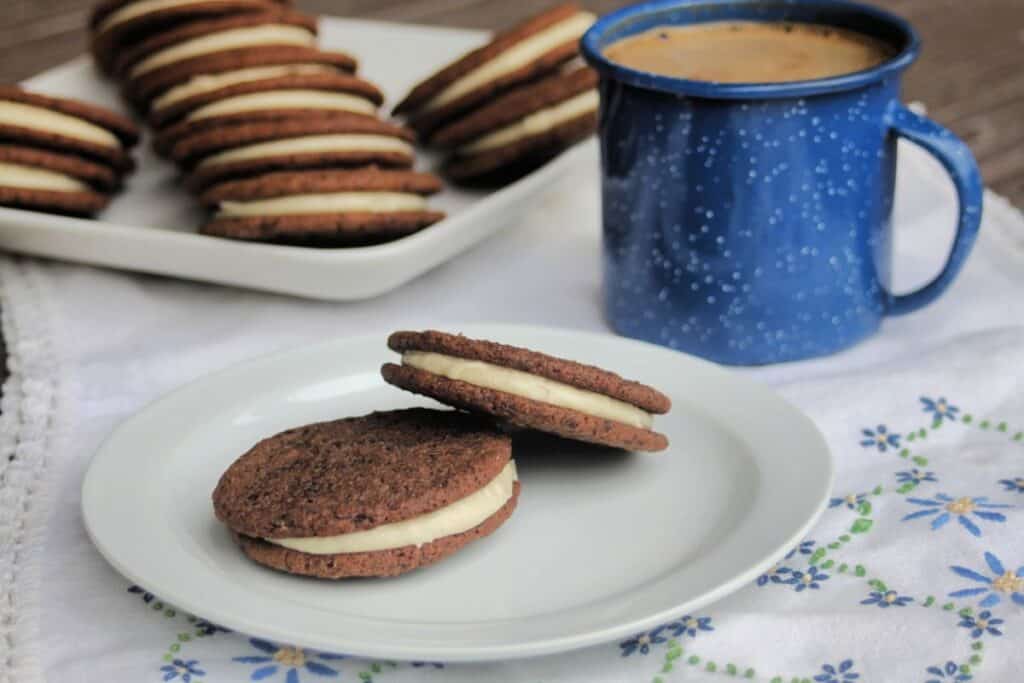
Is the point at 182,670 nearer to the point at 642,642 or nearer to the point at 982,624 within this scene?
the point at 642,642

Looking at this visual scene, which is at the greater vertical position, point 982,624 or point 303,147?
point 303,147

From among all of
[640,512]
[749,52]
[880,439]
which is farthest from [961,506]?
[749,52]

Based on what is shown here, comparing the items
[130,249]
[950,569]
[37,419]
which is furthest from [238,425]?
[950,569]

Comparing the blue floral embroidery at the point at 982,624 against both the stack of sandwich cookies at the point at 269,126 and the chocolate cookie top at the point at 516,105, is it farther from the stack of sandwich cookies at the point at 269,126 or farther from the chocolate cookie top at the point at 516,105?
the chocolate cookie top at the point at 516,105

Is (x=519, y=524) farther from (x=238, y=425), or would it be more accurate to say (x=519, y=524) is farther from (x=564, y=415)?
(x=238, y=425)

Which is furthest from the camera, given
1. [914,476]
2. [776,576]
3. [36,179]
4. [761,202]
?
[36,179]

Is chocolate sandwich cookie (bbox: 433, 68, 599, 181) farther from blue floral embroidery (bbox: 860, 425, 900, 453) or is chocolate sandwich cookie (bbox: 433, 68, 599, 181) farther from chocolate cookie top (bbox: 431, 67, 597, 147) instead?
blue floral embroidery (bbox: 860, 425, 900, 453)

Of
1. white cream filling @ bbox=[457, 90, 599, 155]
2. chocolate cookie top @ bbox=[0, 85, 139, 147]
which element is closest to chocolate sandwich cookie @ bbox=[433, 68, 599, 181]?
white cream filling @ bbox=[457, 90, 599, 155]
